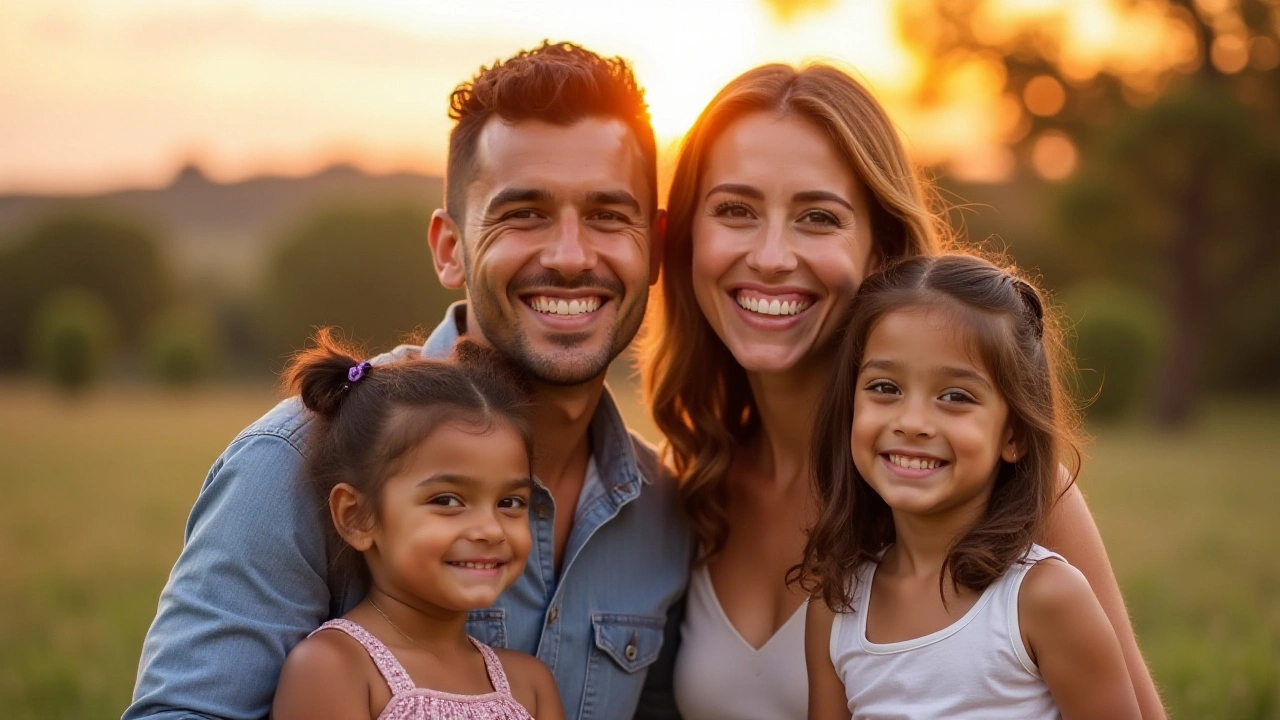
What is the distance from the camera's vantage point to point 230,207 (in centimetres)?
4681

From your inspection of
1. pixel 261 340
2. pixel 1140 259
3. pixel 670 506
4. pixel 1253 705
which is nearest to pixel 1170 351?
pixel 1140 259

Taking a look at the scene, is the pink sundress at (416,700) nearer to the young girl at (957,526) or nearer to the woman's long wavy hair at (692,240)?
the young girl at (957,526)

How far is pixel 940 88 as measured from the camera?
94.7 ft

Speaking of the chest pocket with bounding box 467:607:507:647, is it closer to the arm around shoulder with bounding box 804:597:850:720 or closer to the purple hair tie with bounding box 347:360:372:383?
the purple hair tie with bounding box 347:360:372:383

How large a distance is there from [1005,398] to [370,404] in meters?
1.59

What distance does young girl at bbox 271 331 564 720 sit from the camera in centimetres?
283

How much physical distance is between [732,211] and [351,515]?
1518 millimetres

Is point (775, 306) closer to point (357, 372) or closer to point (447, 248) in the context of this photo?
point (447, 248)

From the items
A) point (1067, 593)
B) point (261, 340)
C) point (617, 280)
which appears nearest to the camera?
point (1067, 593)

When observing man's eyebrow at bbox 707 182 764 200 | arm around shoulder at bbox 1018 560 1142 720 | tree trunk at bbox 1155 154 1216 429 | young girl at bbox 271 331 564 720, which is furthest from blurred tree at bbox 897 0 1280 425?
young girl at bbox 271 331 564 720

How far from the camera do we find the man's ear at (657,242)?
12.8ft

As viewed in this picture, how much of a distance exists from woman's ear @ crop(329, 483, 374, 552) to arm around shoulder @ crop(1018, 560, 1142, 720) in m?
1.59

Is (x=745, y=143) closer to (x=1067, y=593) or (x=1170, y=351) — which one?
(x=1067, y=593)

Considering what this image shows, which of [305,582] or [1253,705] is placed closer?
[305,582]
